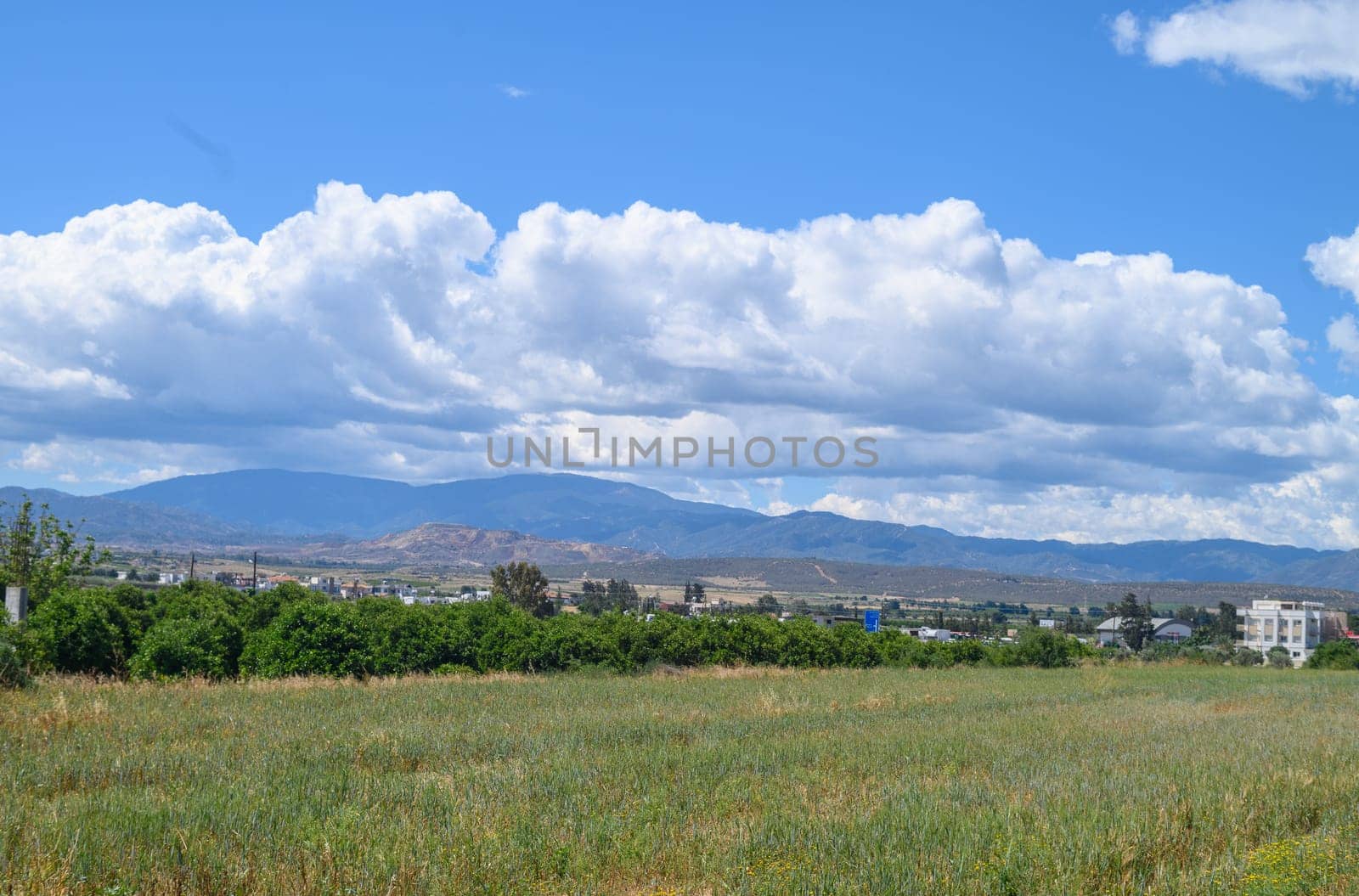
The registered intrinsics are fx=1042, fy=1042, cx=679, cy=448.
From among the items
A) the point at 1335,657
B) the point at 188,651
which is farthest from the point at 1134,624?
the point at 188,651

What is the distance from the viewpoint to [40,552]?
1709 inches

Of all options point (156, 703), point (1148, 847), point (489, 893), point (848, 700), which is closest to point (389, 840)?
point (489, 893)

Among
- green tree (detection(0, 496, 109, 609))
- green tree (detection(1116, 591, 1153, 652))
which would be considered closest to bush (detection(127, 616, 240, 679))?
green tree (detection(0, 496, 109, 609))

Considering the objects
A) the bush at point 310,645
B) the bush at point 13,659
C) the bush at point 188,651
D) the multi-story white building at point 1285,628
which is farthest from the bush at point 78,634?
the multi-story white building at point 1285,628

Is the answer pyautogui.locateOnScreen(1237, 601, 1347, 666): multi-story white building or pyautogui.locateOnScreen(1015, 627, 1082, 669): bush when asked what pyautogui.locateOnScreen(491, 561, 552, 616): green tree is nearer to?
pyautogui.locateOnScreen(1015, 627, 1082, 669): bush

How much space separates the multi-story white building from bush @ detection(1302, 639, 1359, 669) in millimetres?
58042

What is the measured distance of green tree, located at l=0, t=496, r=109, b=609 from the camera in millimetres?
40906

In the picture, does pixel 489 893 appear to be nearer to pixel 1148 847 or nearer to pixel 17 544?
pixel 1148 847

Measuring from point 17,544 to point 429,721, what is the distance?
31974 mm

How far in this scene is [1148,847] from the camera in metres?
10.6

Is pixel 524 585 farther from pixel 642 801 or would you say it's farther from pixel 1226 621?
pixel 1226 621

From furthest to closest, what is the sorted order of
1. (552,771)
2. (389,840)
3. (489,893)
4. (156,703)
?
(156,703) < (552,771) < (389,840) < (489,893)

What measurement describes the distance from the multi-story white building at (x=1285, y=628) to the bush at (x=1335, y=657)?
58042mm

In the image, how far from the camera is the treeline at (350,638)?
90.4ft
